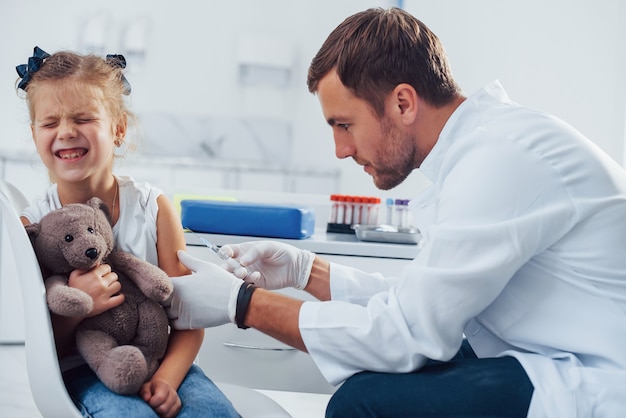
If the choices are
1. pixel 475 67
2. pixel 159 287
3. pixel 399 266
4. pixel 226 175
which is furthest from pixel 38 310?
pixel 475 67

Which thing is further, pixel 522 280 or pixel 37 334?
pixel 522 280

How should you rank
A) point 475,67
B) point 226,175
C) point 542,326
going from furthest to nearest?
1. point 226,175
2. point 475,67
3. point 542,326

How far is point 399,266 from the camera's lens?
1951 mm

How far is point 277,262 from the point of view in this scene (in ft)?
5.05

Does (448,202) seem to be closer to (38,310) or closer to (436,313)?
(436,313)

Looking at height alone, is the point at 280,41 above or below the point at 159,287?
above

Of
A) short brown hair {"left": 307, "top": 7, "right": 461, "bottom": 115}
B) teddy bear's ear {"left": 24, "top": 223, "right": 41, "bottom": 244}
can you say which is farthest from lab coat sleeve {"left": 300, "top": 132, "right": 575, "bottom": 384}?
teddy bear's ear {"left": 24, "top": 223, "right": 41, "bottom": 244}

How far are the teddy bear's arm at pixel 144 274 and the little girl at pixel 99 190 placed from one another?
4 centimetres

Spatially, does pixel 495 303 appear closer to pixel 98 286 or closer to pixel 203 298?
pixel 203 298

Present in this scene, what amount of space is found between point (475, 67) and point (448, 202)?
2.14 metres

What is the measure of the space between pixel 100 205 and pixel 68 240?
0.13 metres

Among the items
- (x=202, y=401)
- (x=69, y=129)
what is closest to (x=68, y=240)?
(x=69, y=129)

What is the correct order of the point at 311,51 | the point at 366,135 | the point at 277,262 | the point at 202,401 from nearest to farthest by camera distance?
the point at 202,401
the point at 366,135
the point at 277,262
the point at 311,51

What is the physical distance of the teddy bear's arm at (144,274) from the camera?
1193 millimetres
